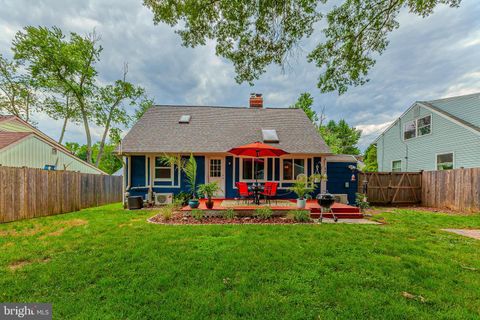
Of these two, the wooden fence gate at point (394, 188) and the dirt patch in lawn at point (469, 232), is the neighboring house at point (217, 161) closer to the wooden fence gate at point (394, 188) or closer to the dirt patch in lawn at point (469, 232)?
the wooden fence gate at point (394, 188)

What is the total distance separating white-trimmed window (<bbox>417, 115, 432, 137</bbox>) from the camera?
12.4m

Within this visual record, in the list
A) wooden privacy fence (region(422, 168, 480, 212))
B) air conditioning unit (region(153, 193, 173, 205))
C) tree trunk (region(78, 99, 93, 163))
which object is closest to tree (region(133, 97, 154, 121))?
tree trunk (region(78, 99, 93, 163))

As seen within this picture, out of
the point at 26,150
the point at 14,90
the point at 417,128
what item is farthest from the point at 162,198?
the point at 14,90

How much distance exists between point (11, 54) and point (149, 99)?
1163cm

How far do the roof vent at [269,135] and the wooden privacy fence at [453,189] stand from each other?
8087 millimetres

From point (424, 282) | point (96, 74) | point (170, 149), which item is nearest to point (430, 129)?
point (424, 282)

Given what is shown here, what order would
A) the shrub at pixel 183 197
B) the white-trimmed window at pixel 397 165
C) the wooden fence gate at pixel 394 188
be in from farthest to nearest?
the white-trimmed window at pixel 397 165
the wooden fence gate at pixel 394 188
the shrub at pixel 183 197

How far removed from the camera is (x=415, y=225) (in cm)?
631

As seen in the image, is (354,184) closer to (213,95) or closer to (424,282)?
(424,282)

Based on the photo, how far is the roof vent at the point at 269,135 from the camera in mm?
10820

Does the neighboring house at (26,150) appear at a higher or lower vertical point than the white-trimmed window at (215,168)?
higher

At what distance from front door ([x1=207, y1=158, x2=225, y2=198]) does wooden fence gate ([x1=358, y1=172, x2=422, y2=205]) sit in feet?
25.2

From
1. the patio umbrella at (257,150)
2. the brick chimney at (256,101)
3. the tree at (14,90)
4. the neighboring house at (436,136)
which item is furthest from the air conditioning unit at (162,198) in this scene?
the tree at (14,90)

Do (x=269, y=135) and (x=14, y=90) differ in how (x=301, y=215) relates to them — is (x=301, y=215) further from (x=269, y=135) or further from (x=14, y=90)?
(x=14, y=90)
